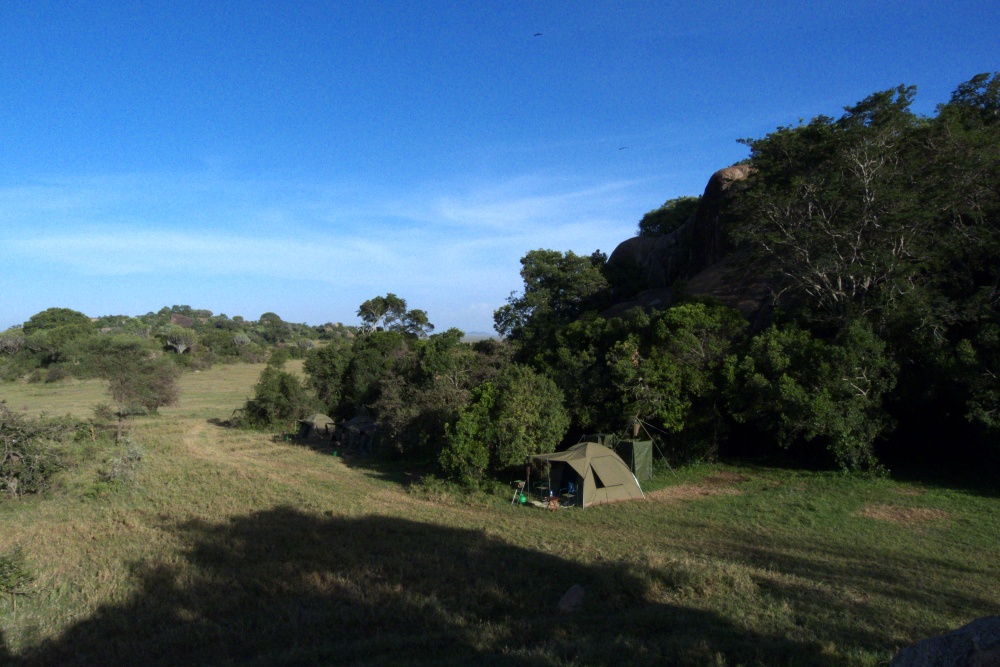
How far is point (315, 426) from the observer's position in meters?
36.0

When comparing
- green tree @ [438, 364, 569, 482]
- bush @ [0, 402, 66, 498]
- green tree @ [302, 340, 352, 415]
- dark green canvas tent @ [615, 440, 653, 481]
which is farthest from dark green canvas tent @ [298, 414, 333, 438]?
dark green canvas tent @ [615, 440, 653, 481]

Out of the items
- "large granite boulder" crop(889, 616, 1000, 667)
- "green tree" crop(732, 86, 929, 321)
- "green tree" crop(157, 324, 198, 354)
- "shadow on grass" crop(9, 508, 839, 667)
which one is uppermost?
"green tree" crop(732, 86, 929, 321)

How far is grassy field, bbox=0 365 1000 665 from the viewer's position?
24.5 feet

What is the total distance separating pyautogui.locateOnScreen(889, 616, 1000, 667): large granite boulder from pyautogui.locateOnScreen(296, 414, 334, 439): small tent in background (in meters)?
34.2

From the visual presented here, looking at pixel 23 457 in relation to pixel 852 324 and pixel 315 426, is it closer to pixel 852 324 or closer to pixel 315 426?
pixel 315 426

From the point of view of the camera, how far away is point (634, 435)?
2248 centimetres

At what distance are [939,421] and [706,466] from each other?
7.70 meters

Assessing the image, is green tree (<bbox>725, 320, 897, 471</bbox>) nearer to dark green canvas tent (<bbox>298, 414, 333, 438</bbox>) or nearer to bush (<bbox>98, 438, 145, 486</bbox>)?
bush (<bbox>98, 438, 145, 486</bbox>)

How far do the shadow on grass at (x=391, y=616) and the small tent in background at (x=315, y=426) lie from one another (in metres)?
23.4

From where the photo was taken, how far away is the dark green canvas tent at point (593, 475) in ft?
60.4

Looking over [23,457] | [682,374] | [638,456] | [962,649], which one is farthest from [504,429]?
[962,649]

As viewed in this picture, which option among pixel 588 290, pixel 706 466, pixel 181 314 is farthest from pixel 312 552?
pixel 181 314

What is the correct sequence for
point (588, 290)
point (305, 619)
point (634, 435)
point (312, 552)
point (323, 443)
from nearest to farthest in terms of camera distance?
point (305, 619) → point (312, 552) → point (634, 435) → point (323, 443) → point (588, 290)

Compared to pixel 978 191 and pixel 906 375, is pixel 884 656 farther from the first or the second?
pixel 978 191
